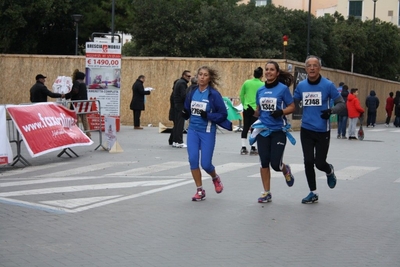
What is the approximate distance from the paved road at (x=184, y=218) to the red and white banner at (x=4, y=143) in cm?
28

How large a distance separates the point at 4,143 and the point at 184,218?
20.1 feet

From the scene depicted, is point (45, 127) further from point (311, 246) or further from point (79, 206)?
point (311, 246)

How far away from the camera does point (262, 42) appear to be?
50031 mm

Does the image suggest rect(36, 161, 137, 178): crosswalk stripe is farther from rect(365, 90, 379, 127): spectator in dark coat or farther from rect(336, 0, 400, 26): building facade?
rect(336, 0, 400, 26): building facade

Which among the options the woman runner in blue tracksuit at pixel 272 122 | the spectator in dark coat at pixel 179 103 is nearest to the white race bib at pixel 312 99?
the woman runner in blue tracksuit at pixel 272 122

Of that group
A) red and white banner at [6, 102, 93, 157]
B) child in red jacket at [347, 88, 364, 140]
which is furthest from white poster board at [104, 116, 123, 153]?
child in red jacket at [347, 88, 364, 140]

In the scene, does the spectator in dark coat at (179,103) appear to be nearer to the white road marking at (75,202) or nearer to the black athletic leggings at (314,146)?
the white road marking at (75,202)

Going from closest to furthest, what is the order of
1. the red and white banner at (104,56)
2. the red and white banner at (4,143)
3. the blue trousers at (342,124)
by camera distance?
the red and white banner at (4,143) → the red and white banner at (104,56) → the blue trousers at (342,124)

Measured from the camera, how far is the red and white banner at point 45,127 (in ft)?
49.2

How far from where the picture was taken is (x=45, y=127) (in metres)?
15.7

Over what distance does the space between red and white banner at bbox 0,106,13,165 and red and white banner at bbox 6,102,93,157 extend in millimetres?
277

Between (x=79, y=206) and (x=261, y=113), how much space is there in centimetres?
261

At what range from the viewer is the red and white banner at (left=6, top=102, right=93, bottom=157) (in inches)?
590

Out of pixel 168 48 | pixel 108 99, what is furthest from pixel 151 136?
pixel 168 48
